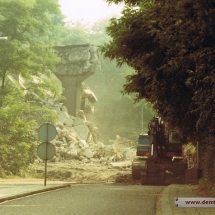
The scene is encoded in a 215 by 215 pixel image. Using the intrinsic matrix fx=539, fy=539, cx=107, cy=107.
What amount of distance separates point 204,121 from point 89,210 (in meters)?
3.66

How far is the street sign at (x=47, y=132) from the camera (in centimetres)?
1938

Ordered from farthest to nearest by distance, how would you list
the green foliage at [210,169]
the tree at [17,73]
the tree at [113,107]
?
1. the tree at [113,107]
2. the tree at [17,73]
3. the green foliage at [210,169]

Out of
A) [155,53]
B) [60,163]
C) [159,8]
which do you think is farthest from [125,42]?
[60,163]

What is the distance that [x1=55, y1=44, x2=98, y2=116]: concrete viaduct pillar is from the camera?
2420 inches

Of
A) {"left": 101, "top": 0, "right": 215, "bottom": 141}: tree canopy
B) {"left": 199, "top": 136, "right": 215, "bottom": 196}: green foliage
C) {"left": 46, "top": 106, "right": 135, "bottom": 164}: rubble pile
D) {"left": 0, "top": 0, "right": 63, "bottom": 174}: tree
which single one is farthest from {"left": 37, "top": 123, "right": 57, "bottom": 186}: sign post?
{"left": 46, "top": 106, "right": 135, "bottom": 164}: rubble pile

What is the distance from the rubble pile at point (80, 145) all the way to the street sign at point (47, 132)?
101 feet

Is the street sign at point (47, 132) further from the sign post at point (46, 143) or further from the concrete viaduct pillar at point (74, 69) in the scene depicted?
the concrete viaduct pillar at point (74, 69)

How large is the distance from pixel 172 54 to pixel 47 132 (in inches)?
301

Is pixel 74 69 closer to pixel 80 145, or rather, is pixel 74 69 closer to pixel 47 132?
pixel 80 145

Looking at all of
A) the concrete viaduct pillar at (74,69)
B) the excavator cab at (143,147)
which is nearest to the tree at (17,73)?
the excavator cab at (143,147)

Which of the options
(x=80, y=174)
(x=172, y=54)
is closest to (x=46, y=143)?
(x=172, y=54)

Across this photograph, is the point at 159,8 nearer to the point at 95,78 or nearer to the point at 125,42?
the point at 125,42

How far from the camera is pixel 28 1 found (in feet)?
111

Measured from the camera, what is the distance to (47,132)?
63.9 ft
